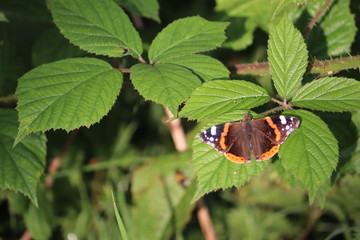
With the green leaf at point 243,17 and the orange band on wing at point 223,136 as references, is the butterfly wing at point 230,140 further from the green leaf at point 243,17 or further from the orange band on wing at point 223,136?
the green leaf at point 243,17

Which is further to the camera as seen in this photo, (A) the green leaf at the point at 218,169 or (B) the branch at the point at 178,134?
(B) the branch at the point at 178,134

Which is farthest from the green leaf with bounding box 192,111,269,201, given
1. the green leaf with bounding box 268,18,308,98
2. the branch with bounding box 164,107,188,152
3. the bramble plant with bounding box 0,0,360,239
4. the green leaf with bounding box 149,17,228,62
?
the branch with bounding box 164,107,188,152

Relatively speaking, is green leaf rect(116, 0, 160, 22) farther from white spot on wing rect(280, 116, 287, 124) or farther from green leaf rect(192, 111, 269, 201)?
white spot on wing rect(280, 116, 287, 124)

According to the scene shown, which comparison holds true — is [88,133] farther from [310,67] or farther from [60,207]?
[310,67]

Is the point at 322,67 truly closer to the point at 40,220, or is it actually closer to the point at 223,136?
the point at 223,136

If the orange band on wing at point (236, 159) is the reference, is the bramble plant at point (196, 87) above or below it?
above

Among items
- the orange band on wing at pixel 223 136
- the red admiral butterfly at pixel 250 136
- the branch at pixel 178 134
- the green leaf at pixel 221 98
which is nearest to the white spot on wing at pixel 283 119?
the red admiral butterfly at pixel 250 136
